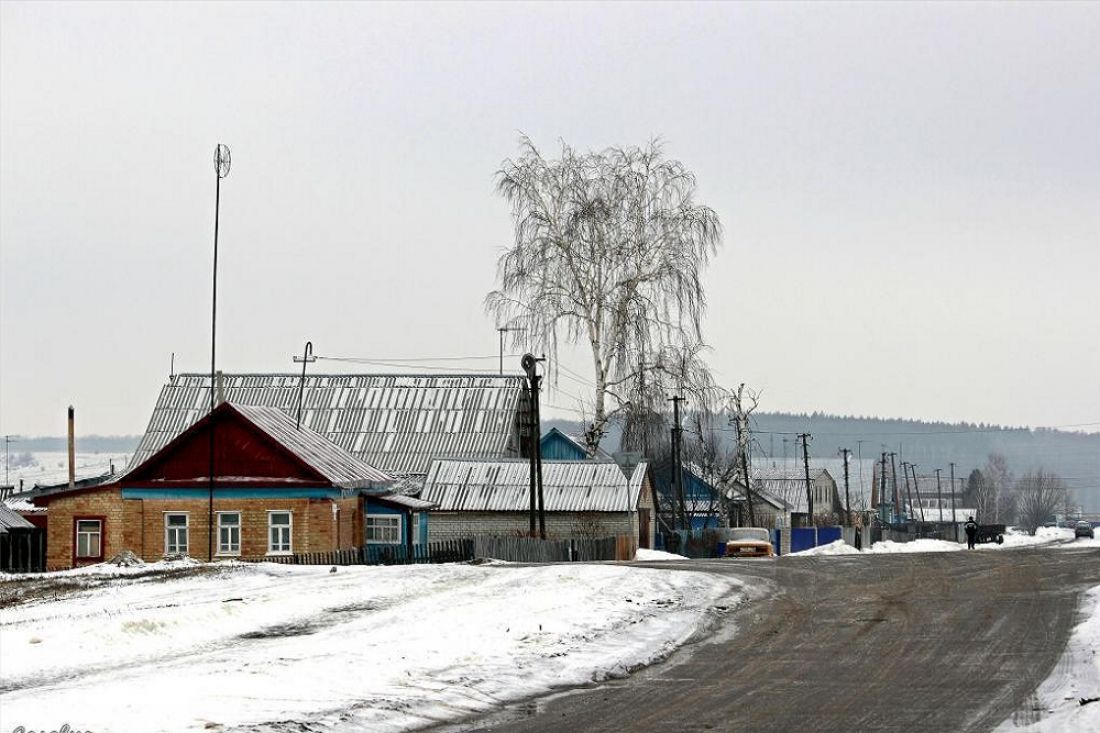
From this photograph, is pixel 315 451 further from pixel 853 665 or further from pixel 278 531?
pixel 853 665

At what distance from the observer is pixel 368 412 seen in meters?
68.0

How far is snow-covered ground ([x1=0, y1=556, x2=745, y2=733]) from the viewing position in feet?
47.1

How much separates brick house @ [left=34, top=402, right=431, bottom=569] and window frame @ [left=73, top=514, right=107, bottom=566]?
30 mm

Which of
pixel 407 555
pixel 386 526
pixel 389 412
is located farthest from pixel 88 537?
pixel 389 412

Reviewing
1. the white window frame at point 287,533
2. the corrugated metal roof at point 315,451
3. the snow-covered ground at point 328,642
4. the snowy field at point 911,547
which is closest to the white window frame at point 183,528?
the white window frame at point 287,533

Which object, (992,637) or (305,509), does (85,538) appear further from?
(992,637)

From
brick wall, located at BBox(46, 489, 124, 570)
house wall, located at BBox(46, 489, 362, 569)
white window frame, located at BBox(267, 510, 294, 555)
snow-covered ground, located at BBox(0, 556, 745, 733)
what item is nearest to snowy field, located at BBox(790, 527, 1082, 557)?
house wall, located at BBox(46, 489, 362, 569)

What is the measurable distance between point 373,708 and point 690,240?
41.9 metres

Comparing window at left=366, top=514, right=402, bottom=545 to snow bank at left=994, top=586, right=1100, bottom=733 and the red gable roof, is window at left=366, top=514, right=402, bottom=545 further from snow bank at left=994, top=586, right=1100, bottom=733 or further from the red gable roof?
snow bank at left=994, top=586, right=1100, bottom=733

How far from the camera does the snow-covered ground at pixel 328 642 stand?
14359 millimetres

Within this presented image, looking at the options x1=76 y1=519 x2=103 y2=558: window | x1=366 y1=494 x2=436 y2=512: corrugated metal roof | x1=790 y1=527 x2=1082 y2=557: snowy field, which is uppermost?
x1=366 y1=494 x2=436 y2=512: corrugated metal roof

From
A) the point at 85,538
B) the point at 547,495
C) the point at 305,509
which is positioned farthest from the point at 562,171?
the point at 85,538

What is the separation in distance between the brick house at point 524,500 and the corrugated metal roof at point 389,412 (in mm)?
4492

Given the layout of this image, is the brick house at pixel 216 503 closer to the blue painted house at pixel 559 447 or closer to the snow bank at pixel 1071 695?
the blue painted house at pixel 559 447
